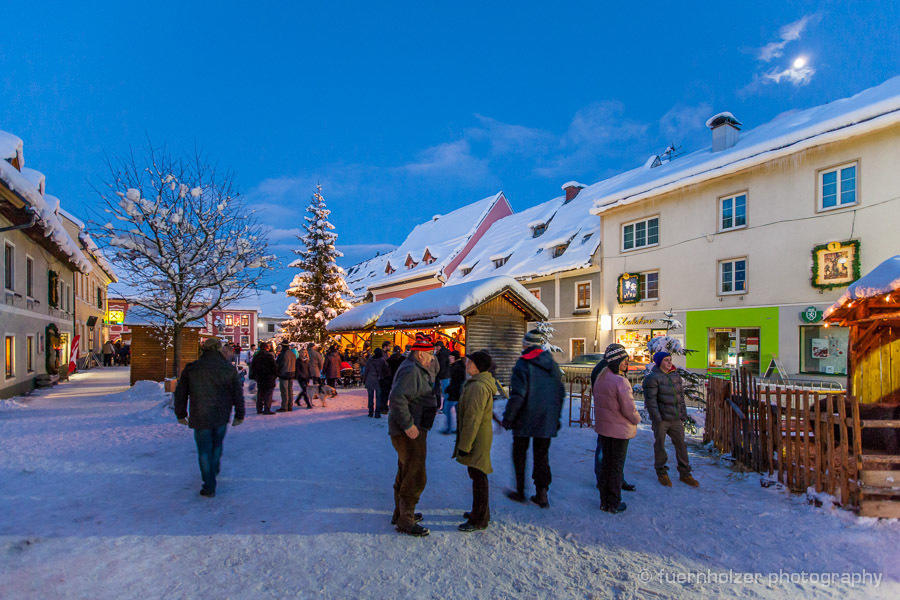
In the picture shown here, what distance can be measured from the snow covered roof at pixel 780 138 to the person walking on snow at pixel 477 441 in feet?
62.6

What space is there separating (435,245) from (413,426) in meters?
37.0

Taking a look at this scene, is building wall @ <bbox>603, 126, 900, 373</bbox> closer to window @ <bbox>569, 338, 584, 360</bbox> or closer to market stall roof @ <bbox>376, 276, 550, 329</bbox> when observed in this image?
window @ <bbox>569, 338, 584, 360</bbox>

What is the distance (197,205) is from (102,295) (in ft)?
106

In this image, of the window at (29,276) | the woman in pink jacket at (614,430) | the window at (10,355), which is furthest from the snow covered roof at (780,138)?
the window at (10,355)

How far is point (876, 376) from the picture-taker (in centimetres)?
779

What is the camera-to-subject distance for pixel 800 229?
18.2 metres

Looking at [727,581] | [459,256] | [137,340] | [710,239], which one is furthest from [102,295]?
[727,581]

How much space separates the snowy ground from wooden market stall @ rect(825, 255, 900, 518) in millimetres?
347

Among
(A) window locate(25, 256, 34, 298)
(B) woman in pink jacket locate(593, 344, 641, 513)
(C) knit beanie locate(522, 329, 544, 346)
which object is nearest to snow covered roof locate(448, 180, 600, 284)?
(B) woman in pink jacket locate(593, 344, 641, 513)

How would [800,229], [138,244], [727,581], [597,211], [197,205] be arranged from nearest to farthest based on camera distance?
[727,581] < [138,244] < [197,205] < [800,229] < [597,211]

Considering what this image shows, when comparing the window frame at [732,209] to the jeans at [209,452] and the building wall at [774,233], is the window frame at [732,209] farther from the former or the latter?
the jeans at [209,452]

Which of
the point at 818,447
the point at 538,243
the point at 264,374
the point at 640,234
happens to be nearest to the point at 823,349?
the point at 640,234

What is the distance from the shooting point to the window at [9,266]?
13250 mm

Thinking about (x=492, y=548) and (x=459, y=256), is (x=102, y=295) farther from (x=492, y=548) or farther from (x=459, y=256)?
(x=492, y=548)
